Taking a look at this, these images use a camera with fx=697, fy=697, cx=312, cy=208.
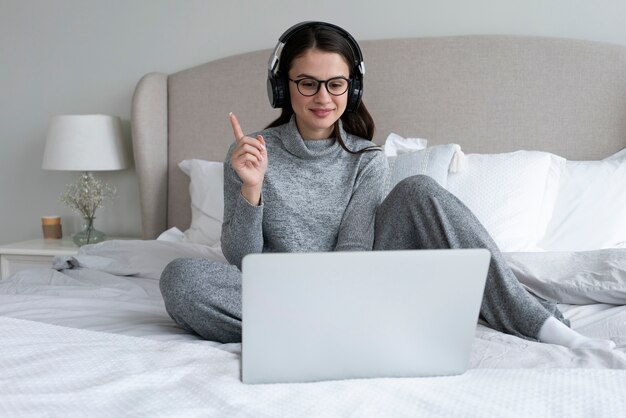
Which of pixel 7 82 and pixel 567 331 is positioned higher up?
pixel 7 82

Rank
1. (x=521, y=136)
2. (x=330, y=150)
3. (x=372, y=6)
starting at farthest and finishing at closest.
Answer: (x=372, y=6), (x=521, y=136), (x=330, y=150)

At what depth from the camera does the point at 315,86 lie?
61.8 inches

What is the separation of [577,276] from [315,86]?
72cm

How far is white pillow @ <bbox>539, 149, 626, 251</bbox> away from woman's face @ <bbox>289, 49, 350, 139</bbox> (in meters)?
0.83

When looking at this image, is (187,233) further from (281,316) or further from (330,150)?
(281,316)

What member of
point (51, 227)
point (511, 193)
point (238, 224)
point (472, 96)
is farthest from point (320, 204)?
point (51, 227)

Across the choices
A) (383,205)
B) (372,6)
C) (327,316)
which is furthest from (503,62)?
(327,316)

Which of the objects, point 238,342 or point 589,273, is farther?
point 589,273

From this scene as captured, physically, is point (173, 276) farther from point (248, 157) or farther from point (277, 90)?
point (277, 90)

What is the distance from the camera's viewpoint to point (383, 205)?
1.51 metres

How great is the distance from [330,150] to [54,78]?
1.88m

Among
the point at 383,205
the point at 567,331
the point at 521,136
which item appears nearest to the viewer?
the point at 567,331

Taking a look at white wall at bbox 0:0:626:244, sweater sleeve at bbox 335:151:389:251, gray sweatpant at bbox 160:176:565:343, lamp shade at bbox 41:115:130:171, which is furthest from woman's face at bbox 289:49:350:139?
lamp shade at bbox 41:115:130:171

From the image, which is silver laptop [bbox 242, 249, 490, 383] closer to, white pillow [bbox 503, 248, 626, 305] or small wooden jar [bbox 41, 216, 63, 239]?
white pillow [bbox 503, 248, 626, 305]
